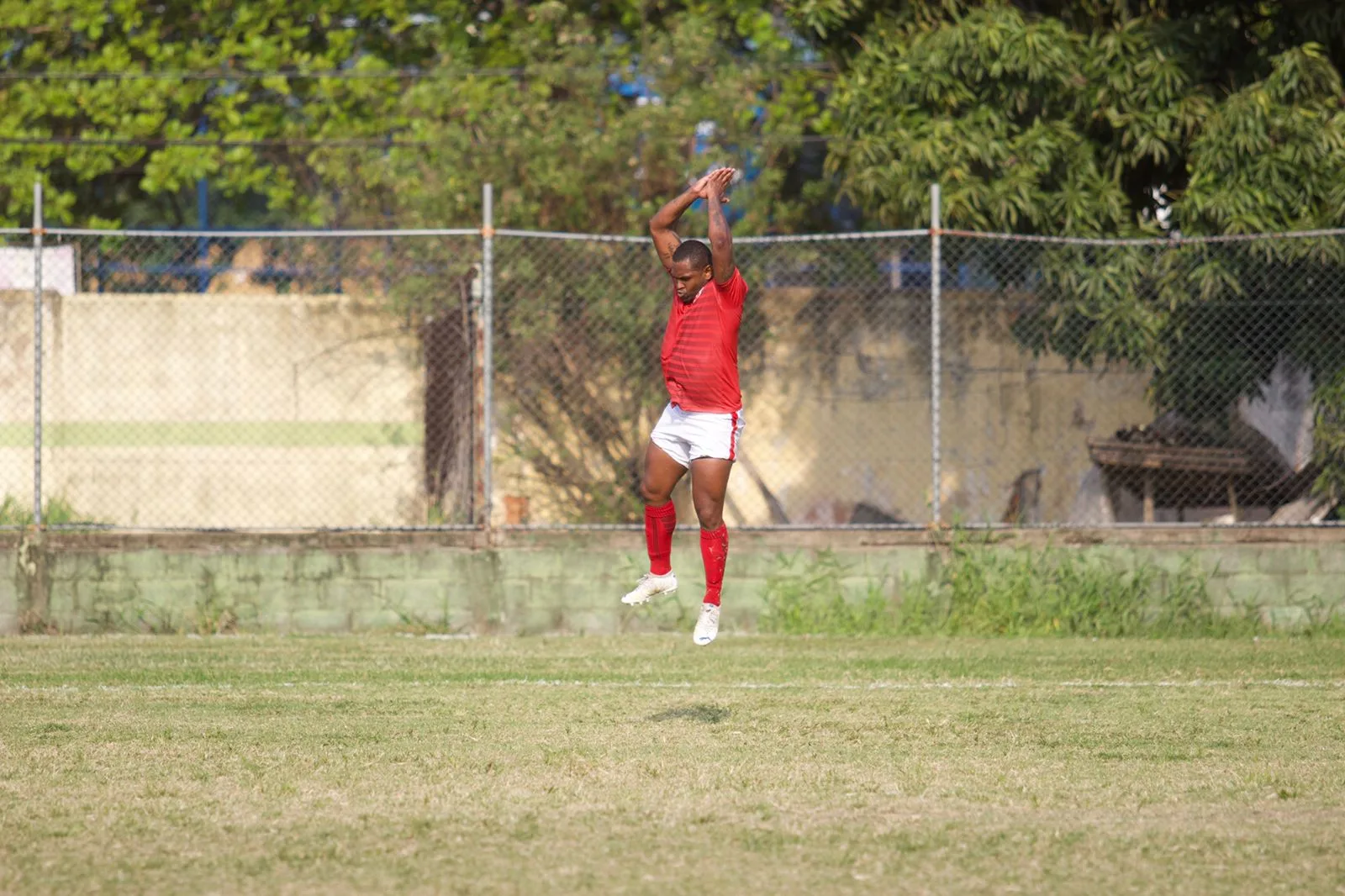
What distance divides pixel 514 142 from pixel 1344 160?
7.70 meters

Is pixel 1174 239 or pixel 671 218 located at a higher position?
pixel 1174 239

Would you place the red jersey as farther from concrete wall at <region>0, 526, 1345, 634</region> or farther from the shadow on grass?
concrete wall at <region>0, 526, 1345, 634</region>

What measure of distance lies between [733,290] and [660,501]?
43.7 inches

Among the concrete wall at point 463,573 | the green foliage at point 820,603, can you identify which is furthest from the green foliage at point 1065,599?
the green foliage at point 820,603

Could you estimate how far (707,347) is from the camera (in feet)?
26.6

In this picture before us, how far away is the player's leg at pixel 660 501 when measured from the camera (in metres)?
8.34

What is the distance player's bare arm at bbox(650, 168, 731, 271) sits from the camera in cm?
787

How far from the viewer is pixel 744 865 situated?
5.30 m

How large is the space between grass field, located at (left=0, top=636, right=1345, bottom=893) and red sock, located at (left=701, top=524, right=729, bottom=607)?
2.05 feet

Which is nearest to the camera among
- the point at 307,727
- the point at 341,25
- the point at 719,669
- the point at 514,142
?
the point at 307,727

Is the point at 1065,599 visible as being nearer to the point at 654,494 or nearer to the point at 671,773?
the point at 654,494

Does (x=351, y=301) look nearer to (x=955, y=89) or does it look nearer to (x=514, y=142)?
(x=514, y=142)

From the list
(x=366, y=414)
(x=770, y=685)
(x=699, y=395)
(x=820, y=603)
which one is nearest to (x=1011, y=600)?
(x=820, y=603)

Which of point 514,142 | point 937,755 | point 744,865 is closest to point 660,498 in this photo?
point 937,755
